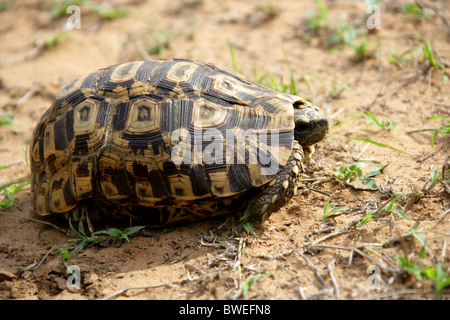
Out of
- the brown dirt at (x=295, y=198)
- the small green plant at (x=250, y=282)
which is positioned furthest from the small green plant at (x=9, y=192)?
the small green plant at (x=250, y=282)

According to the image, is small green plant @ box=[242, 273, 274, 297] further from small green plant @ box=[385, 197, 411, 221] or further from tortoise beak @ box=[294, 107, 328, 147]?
tortoise beak @ box=[294, 107, 328, 147]

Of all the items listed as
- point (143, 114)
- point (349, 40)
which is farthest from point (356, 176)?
Answer: point (349, 40)

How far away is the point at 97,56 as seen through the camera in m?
6.44

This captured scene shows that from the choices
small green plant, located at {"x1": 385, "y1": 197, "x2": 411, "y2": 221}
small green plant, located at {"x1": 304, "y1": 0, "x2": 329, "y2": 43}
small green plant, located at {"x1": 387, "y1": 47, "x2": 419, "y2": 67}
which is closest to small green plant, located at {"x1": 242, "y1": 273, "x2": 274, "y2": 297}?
small green plant, located at {"x1": 385, "y1": 197, "x2": 411, "y2": 221}

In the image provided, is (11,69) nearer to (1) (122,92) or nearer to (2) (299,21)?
(1) (122,92)

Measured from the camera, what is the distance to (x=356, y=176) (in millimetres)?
3691

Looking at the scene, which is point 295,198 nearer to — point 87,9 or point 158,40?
point 158,40

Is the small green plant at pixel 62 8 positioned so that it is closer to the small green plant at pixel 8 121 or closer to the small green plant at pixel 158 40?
the small green plant at pixel 158 40

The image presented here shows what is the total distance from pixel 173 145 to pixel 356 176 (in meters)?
1.59

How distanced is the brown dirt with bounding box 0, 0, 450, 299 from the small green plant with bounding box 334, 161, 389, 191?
0.24ft

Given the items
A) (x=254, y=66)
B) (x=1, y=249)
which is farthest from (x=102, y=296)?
(x=254, y=66)

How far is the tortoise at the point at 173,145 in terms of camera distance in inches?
127

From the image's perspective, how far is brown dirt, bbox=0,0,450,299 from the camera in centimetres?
288
